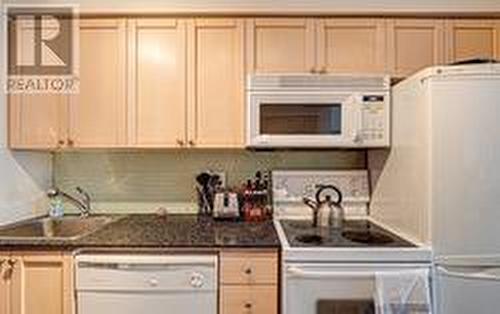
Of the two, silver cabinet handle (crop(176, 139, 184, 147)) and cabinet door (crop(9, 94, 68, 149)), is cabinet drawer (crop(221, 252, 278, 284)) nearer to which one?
silver cabinet handle (crop(176, 139, 184, 147))

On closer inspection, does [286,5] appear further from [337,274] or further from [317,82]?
[337,274]

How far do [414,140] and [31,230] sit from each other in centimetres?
200

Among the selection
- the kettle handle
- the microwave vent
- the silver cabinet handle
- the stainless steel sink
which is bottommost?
the stainless steel sink

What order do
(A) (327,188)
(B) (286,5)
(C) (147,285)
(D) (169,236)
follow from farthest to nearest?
(A) (327,188)
(B) (286,5)
(D) (169,236)
(C) (147,285)

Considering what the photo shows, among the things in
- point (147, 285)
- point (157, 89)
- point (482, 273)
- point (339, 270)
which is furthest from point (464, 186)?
point (157, 89)

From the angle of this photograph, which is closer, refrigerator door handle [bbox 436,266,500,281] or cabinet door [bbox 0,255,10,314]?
refrigerator door handle [bbox 436,266,500,281]

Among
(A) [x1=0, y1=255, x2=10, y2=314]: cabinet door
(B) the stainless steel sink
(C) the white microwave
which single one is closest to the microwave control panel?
(C) the white microwave

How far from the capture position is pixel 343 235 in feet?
7.79

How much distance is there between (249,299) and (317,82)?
3.65 ft

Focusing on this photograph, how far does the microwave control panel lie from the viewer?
247 cm

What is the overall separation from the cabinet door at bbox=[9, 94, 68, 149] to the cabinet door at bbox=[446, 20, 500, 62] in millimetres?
2092

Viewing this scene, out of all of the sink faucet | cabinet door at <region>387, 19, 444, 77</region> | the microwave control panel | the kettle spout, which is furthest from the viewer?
the sink faucet

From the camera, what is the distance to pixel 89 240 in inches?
87.7

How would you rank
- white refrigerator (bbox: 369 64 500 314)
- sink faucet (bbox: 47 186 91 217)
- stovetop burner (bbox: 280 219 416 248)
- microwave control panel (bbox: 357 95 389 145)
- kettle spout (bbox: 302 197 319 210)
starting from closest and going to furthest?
white refrigerator (bbox: 369 64 500 314)
stovetop burner (bbox: 280 219 416 248)
microwave control panel (bbox: 357 95 389 145)
kettle spout (bbox: 302 197 319 210)
sink faucet (bbox: 47 186 91 217)
